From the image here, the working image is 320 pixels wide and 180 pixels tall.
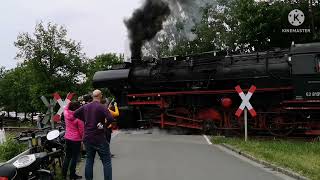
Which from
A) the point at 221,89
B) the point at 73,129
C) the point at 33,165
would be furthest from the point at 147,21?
the point at 33,165

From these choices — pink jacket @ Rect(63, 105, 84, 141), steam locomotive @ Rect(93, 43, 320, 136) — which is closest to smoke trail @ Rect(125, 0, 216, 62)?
steam locomotive @ Rect(93, 43, 320, 136)

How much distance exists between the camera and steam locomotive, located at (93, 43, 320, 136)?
19.8 meters

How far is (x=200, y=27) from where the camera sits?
2105 inches

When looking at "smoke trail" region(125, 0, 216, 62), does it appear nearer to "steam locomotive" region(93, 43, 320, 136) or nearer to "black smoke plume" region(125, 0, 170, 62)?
"black smoke plume" region(125, 0, 170, 62)

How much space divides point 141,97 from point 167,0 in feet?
25.7

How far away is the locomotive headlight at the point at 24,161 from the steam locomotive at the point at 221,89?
13.0 meters

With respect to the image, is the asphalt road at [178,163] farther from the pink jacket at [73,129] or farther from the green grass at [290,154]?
the pink jacket at [73,129]

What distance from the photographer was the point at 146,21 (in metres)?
29.2

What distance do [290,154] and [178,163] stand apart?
3029mm

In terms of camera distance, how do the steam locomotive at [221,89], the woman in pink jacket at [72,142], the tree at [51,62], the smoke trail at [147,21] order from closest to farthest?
the woman in pink jacket at [72,142] → the steam locomotive at [221,89] → the smoke trail at [147,21] → the tree at [51,62]

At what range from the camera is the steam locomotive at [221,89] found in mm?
19847

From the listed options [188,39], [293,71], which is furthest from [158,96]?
[188,39]

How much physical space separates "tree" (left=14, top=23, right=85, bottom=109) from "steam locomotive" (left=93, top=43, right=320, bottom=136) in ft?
68.3

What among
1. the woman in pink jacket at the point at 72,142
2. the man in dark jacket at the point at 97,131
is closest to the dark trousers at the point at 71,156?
the woman in pink jacket at the point at 72,142
